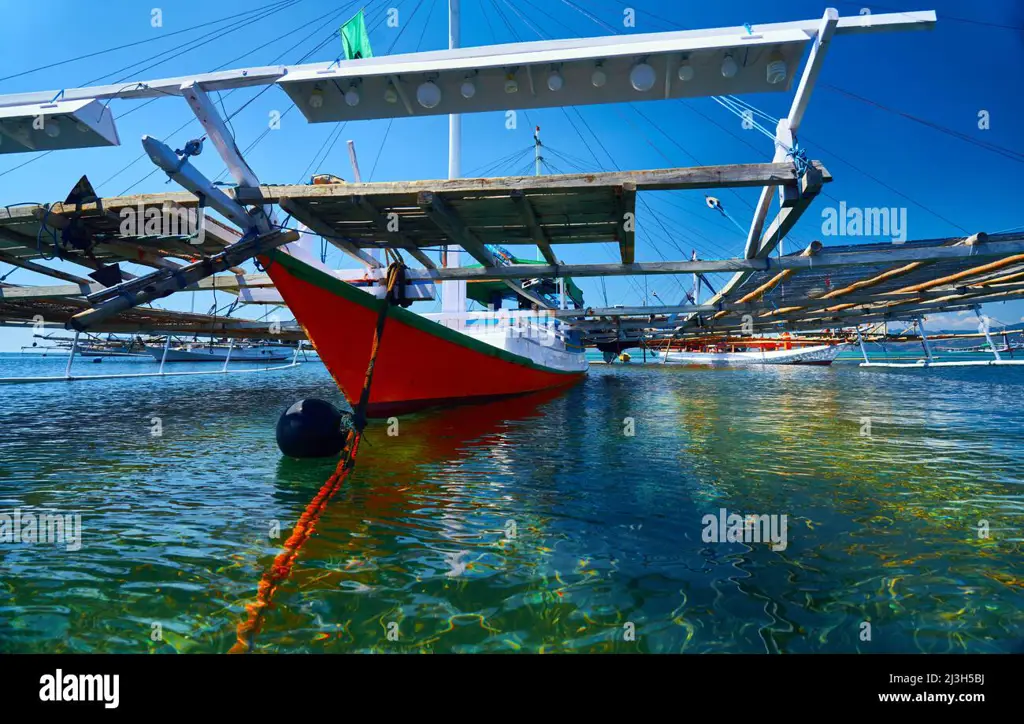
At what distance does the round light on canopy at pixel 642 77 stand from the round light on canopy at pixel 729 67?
3.45ft

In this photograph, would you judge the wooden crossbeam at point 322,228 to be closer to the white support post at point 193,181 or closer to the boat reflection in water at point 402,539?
the white support post at point 193,181

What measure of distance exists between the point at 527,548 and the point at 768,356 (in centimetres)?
7522

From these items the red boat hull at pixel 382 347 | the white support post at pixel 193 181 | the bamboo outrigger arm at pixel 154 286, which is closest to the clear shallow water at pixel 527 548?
the bamboo outrigger arm at pixel 154 286

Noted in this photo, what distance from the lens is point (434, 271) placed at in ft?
36.3

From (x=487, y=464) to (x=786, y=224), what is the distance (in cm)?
644

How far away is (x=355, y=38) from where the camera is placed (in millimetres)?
8930

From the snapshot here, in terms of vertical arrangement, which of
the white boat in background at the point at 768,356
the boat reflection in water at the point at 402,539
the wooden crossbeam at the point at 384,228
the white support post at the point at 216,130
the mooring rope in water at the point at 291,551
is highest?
the white support post at the point at 216,130

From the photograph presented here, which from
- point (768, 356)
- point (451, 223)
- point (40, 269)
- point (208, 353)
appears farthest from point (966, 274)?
point (208, 353)

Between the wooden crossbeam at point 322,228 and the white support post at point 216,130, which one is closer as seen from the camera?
the white support post at point 216,130

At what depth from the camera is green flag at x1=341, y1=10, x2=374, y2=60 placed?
28.9 feet

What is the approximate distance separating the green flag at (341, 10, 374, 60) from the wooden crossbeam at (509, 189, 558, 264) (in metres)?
4.48

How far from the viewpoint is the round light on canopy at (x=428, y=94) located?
7.70 metres

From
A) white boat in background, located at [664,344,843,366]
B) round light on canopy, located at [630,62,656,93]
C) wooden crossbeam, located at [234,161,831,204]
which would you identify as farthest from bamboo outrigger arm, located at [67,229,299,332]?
white boat in background, located at [664,344,843,366]
